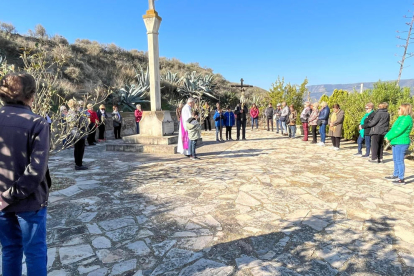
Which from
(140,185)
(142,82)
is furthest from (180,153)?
(142,82)

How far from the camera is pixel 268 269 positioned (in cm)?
235

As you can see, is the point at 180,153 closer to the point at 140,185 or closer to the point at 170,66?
the point at 140,185

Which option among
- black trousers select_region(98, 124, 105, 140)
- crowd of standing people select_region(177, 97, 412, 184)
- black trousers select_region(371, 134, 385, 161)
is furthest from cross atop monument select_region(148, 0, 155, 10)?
black trousers select_region(371, 134, 385, 161)

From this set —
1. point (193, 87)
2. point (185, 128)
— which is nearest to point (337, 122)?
point (185, 128)

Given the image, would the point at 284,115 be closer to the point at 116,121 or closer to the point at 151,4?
the point at 151,4

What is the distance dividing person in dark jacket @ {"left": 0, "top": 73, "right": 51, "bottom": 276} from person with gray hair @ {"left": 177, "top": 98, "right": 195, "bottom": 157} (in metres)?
5.24

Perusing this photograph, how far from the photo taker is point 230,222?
3293mm

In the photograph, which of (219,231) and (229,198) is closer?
(219,231)

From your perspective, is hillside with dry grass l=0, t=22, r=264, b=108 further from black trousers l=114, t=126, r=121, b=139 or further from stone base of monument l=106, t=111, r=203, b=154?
stone base of monument l=106, t=111, r=203, b=154

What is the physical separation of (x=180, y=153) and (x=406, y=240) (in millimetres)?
6054

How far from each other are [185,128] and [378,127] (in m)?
4.96

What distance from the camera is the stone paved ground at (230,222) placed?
2.43 m

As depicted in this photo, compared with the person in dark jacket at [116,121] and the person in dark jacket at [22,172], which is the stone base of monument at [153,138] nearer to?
the person in dark jacket at [116,121]

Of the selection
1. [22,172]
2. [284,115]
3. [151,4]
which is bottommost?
[22,172]
